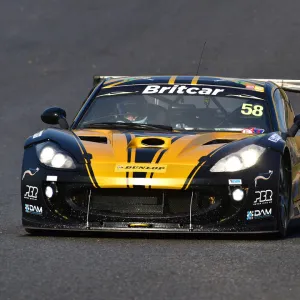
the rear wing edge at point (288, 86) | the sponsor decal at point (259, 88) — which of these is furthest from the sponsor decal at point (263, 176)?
the rear wing edge at point (288, 86)

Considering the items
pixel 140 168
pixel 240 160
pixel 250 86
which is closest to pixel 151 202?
pixel 140 168

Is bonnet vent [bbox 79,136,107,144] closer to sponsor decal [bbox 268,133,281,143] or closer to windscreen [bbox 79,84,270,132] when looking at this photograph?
windscreen [bbox 79,84,270,132]

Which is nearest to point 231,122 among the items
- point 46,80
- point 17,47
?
point 46,80

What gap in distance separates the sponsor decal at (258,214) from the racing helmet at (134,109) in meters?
1.59

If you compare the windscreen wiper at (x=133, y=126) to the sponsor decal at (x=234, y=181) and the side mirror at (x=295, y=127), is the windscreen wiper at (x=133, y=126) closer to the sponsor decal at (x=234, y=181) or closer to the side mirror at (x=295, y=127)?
the side mirror at (x=295, y=127)

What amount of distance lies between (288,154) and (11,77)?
2235 centimetres

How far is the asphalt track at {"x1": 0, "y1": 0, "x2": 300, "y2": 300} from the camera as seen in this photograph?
6.30 m

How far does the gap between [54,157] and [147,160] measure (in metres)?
0.66

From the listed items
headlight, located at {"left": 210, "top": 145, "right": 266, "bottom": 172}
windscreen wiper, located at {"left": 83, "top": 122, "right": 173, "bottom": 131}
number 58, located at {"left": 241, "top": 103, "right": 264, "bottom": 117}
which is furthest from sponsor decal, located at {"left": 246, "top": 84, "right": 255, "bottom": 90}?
headlight, located at {"left": 210, "top": 145, "right": 266, "bottom": 172}

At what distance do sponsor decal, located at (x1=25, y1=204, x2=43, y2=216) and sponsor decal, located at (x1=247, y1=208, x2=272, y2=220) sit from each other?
1.42m

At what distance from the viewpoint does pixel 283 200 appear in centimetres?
905

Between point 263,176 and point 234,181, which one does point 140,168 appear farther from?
point 263,176

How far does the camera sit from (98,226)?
338 inches

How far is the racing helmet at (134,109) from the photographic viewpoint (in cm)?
997
